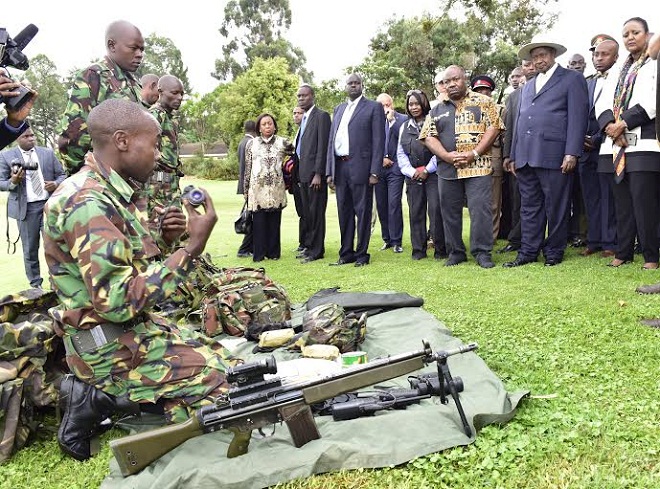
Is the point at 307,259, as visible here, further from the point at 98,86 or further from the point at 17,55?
the point at 17,55

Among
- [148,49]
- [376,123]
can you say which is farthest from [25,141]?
[148,49]

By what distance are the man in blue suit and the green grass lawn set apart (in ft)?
1.62

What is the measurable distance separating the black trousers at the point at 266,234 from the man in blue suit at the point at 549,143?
3936 mm

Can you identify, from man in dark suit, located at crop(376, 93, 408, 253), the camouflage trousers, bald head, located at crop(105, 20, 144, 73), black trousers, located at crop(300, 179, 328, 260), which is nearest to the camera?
the camouflage trousers

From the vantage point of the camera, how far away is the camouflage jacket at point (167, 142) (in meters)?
6.21

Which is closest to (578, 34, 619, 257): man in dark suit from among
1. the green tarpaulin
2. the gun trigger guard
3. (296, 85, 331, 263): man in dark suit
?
(296, 85, 331, 263): man in dark suit

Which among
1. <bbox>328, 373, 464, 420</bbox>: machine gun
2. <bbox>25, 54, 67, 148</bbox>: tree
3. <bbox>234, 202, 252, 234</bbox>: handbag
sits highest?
<bbox>25, 54, 67, 148</bbox>: tree

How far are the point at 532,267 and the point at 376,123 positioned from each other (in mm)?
3098

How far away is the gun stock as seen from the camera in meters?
2.91

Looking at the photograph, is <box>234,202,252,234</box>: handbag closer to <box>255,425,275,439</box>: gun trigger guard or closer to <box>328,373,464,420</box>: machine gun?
<box>328,373,464,420</box>: machine gun

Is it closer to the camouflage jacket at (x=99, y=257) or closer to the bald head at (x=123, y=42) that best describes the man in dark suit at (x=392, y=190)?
the bald head at (x=123, y=42)

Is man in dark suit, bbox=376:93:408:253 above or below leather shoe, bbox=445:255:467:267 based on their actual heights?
above

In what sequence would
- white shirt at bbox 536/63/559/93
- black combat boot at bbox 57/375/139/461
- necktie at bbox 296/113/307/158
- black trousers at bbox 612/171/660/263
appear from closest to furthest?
1. black combat boot at bbox 57/375/139/461
2. black trousers at bbox 612/171/660/263
3. white shirt at bbox 536/63/559/93
4. necktie at bbox 296/113/307/158

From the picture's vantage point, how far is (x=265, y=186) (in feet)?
30.5
